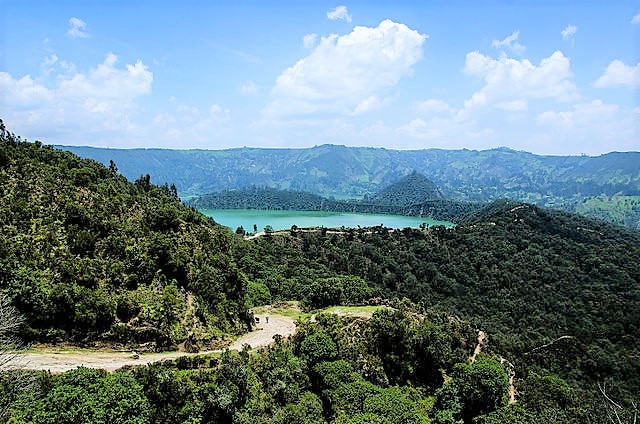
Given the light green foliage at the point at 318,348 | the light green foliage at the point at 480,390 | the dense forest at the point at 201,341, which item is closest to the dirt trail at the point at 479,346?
the dense forest at the point at 201,341

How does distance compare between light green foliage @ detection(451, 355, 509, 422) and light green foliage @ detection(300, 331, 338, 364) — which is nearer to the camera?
light green foliage @ detection(451, 355, 509, 422)

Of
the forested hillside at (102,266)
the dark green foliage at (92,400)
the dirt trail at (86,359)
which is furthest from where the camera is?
the forested hillside at (102,266)

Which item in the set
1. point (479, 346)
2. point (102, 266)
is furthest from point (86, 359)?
point (479, 346)

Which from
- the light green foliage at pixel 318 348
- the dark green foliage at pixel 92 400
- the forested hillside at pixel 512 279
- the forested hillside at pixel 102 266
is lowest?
the forested hillside at pixel 512 279

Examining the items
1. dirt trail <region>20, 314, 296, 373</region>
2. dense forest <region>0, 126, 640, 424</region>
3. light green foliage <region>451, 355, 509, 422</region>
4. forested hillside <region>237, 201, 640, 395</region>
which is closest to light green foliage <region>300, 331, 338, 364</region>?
dense forest <region>0, 126, 640, 424</region>

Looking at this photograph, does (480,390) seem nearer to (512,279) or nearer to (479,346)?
(479,346)

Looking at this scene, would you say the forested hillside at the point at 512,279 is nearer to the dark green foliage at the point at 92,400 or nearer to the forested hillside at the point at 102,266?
the forested hillside at the point at 102,266

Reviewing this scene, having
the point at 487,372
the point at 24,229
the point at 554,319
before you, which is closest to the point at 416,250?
the point at 554,319

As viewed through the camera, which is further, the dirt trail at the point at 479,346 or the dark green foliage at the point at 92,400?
the dirt trail at the point at 479,346

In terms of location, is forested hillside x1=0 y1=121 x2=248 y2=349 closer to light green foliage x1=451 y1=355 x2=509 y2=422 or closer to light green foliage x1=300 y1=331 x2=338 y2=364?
light green foliage x1=300 y1=331 x2=338 y2=364
